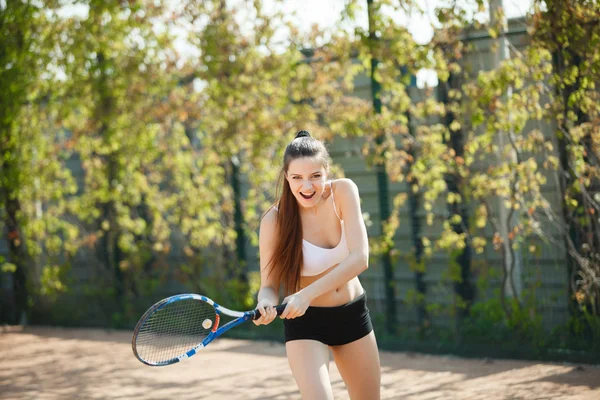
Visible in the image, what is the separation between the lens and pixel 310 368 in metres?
3.47

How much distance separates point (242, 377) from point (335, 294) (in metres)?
3.00

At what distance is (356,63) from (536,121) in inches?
91.0

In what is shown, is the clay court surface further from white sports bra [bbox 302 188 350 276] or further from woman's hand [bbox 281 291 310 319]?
woman's hand [bbox 281 291 310 319]

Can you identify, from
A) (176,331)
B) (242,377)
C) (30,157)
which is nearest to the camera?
(176,331)

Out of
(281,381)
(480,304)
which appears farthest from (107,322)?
(480,304)

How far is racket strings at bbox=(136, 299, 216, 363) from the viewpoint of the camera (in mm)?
3793

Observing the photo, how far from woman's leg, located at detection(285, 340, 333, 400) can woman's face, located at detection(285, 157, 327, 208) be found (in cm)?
64

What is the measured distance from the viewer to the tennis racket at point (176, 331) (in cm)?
364

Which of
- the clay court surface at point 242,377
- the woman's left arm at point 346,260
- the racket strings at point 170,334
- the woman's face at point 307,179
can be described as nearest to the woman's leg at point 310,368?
the woman's left arm at point 346,260

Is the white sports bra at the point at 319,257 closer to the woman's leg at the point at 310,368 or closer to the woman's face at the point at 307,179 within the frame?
the woman's face at the point at 307,179

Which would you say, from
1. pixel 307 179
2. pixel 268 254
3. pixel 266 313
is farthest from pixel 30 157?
pixel 266 313

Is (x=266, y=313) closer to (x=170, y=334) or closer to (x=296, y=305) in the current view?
(x=296, y=305)

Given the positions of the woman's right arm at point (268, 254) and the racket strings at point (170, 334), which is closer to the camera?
the woman's right arm at point (268, 254)

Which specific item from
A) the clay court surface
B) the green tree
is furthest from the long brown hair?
the green tree
